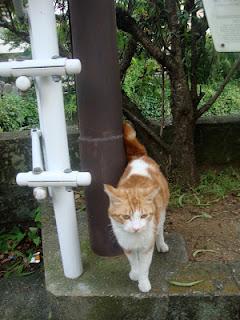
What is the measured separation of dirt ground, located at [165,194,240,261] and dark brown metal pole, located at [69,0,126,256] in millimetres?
531

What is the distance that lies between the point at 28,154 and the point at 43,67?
1.63 meters

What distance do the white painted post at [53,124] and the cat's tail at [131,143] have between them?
1.51 feet

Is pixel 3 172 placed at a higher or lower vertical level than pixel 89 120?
lower

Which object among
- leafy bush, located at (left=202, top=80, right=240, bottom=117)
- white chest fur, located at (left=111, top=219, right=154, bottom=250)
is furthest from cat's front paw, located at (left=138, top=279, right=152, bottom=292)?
leafy bush, located at (left=202, top=80, right=240, bottom=117)

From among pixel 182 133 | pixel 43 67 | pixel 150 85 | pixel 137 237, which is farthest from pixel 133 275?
pixel 150 85

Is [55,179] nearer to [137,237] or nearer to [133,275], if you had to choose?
[137,237]

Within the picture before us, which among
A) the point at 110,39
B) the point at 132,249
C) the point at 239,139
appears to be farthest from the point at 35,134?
the point at 239,139

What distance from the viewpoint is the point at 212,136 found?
135 inches

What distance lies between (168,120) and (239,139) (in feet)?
2.05

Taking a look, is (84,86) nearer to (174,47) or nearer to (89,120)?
(89,120)

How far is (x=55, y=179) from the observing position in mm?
1860

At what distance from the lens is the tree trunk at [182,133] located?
2.96 meters

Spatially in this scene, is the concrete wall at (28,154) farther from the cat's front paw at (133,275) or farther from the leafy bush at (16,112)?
the leafy bush at (16,112)

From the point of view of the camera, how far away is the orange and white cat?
6.31 feet
